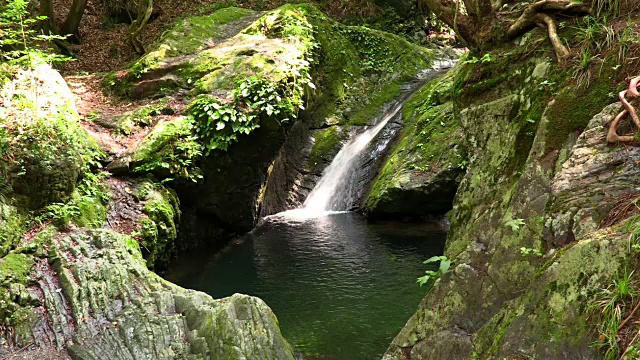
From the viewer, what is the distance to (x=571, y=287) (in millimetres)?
2934

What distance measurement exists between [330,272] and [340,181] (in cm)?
596

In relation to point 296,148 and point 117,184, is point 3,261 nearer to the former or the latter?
point 117,184

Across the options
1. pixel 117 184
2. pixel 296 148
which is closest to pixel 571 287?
pixel 117 184

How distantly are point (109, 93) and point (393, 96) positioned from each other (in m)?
10.2

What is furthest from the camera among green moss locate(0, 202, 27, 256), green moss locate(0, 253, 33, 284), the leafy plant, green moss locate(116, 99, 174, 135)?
Answer: green moss locate(116, 99, 174, 135)

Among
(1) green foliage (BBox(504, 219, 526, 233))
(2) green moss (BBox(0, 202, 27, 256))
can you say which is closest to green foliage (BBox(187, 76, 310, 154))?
(2) green moss (BBox(0, 202, 27, 256))

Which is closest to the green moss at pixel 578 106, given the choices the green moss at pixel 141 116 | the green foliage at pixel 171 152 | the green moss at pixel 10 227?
the green moss at pixel 10 227

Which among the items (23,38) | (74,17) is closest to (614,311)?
(23,38)

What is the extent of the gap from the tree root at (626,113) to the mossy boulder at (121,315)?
3885mm

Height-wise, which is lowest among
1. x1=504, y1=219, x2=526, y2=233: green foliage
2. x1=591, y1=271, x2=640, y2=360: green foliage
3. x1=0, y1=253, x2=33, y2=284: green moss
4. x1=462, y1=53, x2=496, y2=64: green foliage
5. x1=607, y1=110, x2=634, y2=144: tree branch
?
x1=0, y1=253, x2=33, y2=284: green moss

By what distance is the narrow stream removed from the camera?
6539mm

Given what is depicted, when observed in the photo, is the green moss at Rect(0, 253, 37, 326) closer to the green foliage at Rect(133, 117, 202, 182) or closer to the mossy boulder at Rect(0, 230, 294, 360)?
the mossy boulder at Rect(0, 230, 294, 360)

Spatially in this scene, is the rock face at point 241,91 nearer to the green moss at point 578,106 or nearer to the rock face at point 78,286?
the rock face at point 78,286

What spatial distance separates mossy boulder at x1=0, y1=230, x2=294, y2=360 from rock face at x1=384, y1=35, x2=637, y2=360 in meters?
1.69
